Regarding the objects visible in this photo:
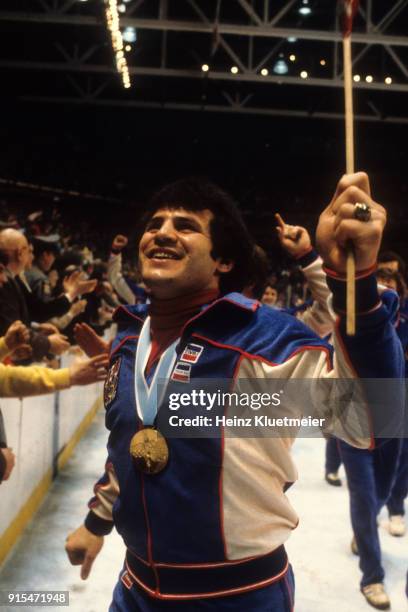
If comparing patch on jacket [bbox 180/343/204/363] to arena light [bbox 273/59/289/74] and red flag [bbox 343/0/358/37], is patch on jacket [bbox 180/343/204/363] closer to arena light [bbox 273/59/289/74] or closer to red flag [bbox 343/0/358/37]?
red flag [bbox 343/0/358/37]

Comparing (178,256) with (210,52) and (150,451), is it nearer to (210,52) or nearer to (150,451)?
(150,451)

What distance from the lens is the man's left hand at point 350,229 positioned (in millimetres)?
915

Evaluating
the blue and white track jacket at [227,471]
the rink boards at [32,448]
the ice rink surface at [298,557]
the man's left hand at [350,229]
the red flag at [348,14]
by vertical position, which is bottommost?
the ice rink surface at [298,557]

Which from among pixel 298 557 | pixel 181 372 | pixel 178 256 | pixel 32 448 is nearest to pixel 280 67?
pixel 32 448

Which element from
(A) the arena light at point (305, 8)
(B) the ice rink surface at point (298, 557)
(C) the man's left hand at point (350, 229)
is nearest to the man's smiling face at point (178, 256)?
(C) the man's left hand at point (350, 229)

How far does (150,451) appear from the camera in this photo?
1280mm

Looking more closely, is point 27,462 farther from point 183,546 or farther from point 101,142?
point 101,142

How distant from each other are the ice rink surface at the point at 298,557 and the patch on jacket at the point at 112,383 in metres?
1.60

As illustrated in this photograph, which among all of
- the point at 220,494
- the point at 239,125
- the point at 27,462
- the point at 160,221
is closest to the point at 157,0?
the point at 239,125

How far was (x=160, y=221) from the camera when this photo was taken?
150 cm

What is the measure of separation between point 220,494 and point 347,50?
0.93 meters

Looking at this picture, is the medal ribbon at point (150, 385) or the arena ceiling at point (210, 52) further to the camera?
the arena ceiling at point (210, 52)

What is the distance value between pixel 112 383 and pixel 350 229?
81 centimetres

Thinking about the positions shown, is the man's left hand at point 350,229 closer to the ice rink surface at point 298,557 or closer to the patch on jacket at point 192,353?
the patch on jacket at point 192,353
